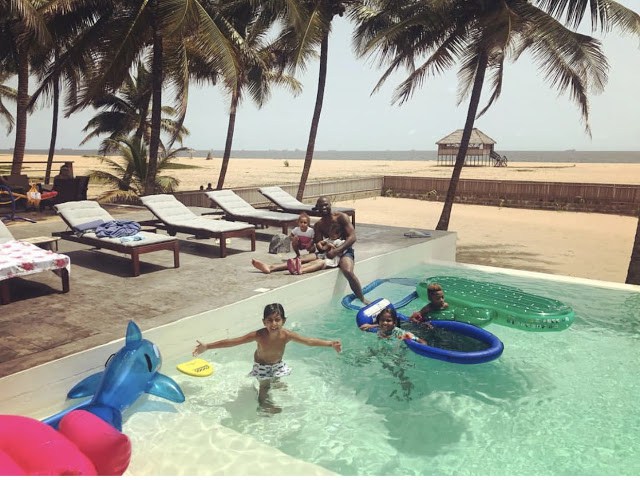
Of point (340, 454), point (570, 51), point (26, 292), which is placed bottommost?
point (340, 454)

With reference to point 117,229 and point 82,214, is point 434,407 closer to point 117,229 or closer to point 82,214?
point 117,229

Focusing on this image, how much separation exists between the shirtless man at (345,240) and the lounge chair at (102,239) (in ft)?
6.93

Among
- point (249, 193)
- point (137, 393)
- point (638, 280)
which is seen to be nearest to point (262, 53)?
point (249, 193)

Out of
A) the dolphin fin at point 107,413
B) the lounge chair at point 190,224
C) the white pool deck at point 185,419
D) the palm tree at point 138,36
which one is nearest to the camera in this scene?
the white pool deck at point 185,419

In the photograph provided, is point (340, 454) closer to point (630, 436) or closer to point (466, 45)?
point (630, 436)

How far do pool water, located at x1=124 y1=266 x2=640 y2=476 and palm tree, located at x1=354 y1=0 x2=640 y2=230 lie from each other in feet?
22.3

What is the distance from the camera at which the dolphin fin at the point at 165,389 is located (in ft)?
14.0

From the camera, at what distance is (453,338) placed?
5.69 metres

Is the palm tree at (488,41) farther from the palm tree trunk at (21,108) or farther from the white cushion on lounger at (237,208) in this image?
the palm tree trunk at (21,108)

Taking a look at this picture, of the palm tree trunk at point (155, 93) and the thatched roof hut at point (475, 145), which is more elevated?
the thatched roof hut at point (475, 145)

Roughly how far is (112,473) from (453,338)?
377 centimetres

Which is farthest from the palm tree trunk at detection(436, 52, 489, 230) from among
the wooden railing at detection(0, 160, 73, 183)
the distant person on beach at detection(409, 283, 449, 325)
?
the wooden railing at detection(0, 160, 73, 183)

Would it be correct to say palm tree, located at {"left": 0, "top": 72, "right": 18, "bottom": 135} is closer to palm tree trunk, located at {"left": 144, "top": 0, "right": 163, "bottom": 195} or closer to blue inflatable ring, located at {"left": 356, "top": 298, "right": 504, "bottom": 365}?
palm tree trunk, located at {"left": 144, "top": 0, "right": 163, "bottom": 195}

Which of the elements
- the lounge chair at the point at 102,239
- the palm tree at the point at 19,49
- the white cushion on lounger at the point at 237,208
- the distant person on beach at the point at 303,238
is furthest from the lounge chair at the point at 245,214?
the palm tree at the point at 19,49
